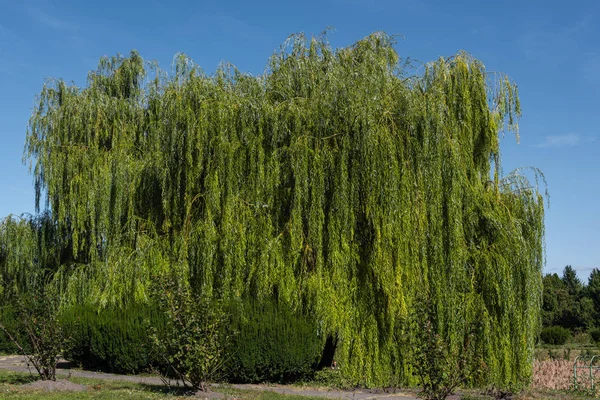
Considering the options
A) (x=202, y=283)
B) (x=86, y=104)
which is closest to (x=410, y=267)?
(x=202, y=283)

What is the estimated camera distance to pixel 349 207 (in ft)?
41.1

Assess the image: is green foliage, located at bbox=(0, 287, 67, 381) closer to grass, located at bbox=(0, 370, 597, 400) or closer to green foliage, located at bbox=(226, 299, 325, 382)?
grass, located at bbox=(0, 370, 597, 400)

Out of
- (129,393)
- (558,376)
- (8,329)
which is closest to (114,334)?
(129,393)

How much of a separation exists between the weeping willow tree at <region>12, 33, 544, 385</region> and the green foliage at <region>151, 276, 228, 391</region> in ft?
7.08

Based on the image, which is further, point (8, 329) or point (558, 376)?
point (8, 329)

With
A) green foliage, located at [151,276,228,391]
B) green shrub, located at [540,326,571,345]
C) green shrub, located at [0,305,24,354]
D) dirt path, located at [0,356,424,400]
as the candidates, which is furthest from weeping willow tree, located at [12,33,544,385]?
green shrub, located at [540,326,571,345]

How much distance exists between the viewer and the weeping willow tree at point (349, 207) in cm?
1202

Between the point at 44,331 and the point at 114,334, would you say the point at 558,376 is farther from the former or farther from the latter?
the point at 44,331

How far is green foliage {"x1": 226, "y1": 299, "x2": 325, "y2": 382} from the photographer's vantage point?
12.5 metres

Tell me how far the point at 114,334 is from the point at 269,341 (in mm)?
3596

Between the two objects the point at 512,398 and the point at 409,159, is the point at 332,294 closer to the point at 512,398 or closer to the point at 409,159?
the point at 409,159

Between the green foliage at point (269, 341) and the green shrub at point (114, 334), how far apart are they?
1855 millimetres

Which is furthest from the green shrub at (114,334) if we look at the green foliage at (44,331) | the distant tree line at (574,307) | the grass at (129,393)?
the distant tree line at (574,307)

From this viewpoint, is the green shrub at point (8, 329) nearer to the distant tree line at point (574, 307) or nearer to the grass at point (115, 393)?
the grass at point (115, 393)
